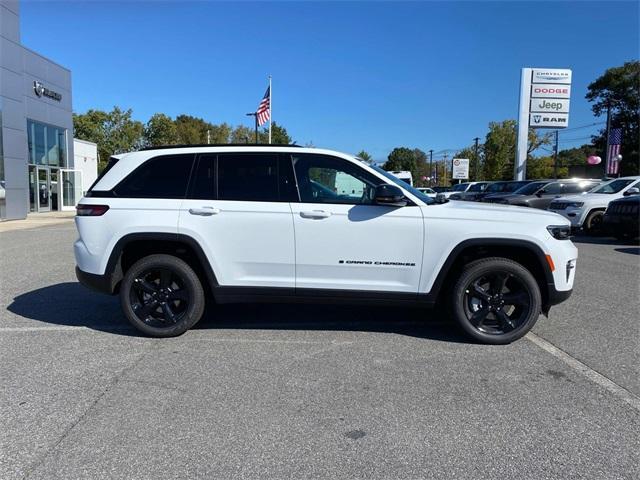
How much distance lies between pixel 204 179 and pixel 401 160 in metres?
104

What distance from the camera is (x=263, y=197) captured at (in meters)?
5.04

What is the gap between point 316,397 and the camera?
12.5 ft

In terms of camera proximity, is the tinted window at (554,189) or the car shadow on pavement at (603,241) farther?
the tinted window at (554,189)

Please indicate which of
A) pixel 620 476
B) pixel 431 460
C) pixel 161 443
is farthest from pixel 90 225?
pixel 620 476

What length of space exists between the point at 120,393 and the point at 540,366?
3.46 m

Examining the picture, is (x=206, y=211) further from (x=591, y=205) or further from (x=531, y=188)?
(x=531, y=188)

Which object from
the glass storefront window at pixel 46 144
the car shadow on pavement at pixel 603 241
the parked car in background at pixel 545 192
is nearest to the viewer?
the car shadow on pavement at pixel 603 241

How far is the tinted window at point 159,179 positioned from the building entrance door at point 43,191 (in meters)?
21.9

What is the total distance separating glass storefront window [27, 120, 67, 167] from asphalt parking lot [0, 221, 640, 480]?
65.2ft

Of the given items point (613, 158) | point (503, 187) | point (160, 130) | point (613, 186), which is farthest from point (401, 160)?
point (613, 186)

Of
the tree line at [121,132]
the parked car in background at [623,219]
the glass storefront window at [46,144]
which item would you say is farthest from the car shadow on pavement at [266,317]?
the tree line at [121,132]

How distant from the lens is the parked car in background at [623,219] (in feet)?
42.1

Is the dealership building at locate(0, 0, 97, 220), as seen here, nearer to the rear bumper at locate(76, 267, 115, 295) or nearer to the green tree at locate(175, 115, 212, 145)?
the rear bumper at locate(76, 267, 115, 295)

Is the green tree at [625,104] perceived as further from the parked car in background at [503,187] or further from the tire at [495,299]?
the tire at [495,299]
